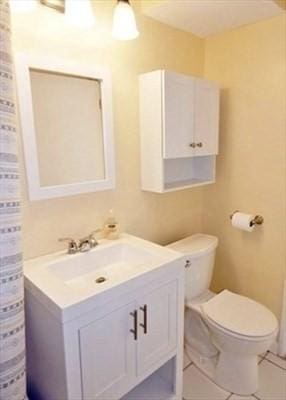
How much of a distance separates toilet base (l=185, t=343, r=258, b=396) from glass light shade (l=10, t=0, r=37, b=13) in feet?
6.51

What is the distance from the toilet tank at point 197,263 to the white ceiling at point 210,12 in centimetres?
136

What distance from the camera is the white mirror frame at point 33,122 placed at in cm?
122

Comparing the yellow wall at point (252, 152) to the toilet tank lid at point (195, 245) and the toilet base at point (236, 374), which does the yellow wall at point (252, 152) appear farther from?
the toilet base at point (236, 374)

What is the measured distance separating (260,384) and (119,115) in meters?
1.75

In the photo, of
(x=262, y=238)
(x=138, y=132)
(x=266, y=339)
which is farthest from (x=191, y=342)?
(x=138, y=132)

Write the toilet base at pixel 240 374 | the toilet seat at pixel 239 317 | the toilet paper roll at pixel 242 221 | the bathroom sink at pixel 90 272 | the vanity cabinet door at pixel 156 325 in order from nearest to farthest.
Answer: the bathroom sink at pixel 90 272 → the vanity cabinet door at pixel 156 325 → the toilet seat at pixel 239 317 → the toilet base at pixel 240 374 → the toilet paper roll at pixel 242 221

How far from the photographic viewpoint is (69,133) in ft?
4.67

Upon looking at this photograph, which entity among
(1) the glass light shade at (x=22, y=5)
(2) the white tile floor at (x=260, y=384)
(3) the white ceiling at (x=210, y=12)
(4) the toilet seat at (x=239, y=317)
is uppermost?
(3) the white ceiling at (x=210, y=12)

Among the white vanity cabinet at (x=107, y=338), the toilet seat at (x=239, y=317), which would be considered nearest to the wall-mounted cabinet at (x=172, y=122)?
the white vanity cabinet at (x=107, y=338)

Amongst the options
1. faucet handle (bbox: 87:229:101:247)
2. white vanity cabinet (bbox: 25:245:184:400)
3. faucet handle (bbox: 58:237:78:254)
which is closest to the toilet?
white vanity cabinet (bbox: 25:245:184:400)

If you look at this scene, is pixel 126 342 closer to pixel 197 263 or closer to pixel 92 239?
pixel 92 239

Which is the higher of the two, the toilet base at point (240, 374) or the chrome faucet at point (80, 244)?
the chrome faucet at point (80, 244)

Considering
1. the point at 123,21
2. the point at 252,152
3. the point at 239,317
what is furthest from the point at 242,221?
the point at 123,21

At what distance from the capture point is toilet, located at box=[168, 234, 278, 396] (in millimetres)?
1517
